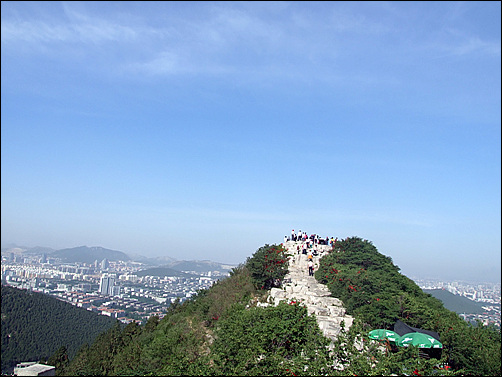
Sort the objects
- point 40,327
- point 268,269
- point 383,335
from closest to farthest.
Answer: point 383,335, point 268,269, point 40,327

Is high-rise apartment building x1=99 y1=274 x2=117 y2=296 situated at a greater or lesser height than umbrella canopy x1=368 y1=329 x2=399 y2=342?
lesser

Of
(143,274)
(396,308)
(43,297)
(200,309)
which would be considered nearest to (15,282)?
(143,274)

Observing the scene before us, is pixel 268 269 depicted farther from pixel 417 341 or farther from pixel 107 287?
pixel 107 287

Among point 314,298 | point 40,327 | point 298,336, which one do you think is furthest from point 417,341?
point 40,327

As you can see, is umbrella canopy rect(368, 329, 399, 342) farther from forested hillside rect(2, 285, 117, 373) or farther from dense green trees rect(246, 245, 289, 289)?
forested hillside rect(2, 285, 117, 373)

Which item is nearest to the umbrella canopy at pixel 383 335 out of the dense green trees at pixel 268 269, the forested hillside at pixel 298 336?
the forested hillside at pixel 298 336

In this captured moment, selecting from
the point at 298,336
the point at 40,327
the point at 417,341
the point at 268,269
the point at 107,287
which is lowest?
the point at 107,287

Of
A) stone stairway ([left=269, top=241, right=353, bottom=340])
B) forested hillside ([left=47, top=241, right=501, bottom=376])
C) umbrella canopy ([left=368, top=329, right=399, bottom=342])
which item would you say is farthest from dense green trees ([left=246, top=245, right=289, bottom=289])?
umbrella canopy ([left=368, top=329, right=399, bottom=342])
